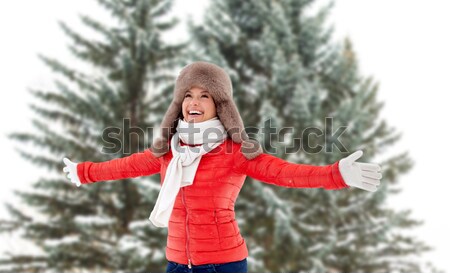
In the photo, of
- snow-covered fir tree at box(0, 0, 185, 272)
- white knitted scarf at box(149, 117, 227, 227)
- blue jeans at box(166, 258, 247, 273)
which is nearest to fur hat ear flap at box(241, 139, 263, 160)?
white knitted scarf at box(149, 117, 227, 227)

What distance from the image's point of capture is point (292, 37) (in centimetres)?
757

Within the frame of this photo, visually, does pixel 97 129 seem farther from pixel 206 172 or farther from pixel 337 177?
pixel 337 177

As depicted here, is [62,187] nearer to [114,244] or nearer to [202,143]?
[114,244]

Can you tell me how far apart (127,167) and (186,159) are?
17.8 inches

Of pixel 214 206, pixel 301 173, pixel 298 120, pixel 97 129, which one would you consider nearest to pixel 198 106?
pixel 214 206

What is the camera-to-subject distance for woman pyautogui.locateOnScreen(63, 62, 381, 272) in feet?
7.82

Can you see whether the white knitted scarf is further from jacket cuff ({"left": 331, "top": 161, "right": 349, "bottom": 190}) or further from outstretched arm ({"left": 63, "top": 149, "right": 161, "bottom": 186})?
jacket cuff ({"left": 331, "top": 161, "right": 349, "bottom": 190})

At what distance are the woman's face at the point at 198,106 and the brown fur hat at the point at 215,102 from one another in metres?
0.03

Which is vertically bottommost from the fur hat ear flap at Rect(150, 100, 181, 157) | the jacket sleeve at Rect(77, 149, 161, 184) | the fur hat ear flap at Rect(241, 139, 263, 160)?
the fur hat ear flap at Rect(241, 139, 263, 160)

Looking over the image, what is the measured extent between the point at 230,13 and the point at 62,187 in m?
4.58

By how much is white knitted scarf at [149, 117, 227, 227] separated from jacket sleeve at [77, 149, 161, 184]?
0.23m

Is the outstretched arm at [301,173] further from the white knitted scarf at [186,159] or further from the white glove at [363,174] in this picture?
the white knitted scarf at [186,159]

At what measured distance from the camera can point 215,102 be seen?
256 cm

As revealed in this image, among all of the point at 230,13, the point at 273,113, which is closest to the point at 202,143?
the point at 273,113
